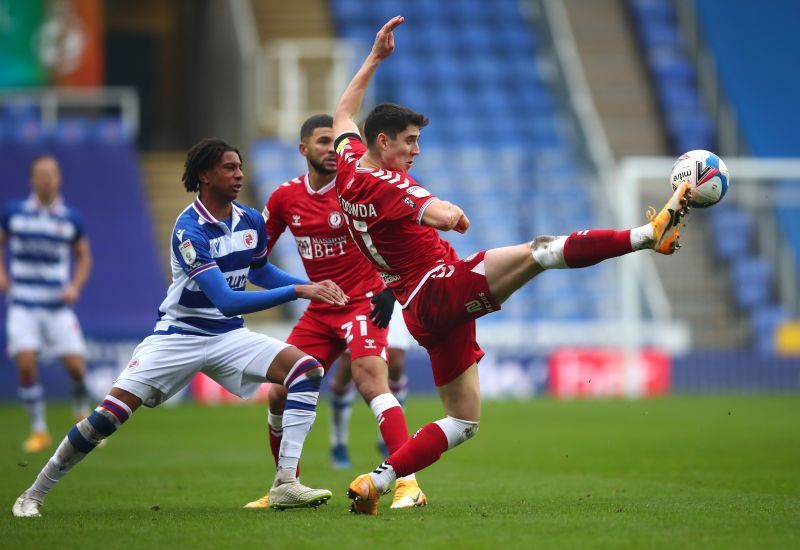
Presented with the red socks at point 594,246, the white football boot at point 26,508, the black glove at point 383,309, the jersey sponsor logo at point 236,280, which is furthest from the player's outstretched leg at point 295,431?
the red socks at point 594,246

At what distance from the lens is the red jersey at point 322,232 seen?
9.20 m

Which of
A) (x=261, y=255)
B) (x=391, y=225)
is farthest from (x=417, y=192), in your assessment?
(x=261, y=255)

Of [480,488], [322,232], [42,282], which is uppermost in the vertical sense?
[42,282]

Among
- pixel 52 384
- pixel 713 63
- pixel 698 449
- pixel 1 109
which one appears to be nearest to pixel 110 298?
pixel 52 384

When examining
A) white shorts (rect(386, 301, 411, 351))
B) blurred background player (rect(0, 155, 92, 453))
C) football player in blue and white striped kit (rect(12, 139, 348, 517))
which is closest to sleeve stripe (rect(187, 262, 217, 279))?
football player in blue and white striped kit (rect(12, 139, 348, 517))

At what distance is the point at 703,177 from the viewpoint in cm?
729

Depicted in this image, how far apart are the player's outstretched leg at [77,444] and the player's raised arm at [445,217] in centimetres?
213

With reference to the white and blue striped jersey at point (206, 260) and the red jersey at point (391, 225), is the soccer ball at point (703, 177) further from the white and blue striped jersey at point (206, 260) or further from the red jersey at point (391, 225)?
the white and blue striped jersey at point (206, 260)

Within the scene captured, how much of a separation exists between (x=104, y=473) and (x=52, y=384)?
9929 millimetres

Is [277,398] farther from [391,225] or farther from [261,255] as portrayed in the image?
[391,225]

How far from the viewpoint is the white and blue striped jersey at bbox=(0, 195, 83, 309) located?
13438mm

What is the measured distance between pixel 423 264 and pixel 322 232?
6.13ft

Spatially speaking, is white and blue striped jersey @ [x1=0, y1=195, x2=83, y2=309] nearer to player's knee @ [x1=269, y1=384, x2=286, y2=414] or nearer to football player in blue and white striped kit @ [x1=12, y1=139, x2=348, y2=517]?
player's knee @ [x1=269, y1=384, x2=286, y2=414]

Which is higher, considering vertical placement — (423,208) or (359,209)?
(359,209)
